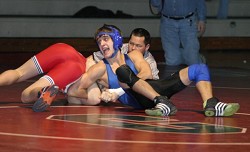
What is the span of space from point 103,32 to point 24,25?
8.38 m

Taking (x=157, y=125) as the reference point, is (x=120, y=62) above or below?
above

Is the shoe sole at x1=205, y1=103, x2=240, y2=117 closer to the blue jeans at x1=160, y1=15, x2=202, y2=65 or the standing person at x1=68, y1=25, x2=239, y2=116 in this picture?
the standing person at x1=68, y1=25, x2=239, y2=116

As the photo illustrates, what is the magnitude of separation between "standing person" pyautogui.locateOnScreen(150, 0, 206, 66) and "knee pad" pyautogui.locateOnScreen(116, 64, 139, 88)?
239 inches

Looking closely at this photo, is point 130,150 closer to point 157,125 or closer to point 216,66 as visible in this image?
point 157,125

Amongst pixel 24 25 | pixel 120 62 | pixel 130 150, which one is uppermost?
pixel 24 25

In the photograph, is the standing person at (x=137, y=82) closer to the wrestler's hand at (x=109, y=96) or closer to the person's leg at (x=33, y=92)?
the wrestler's hand at (x=109, y=96)

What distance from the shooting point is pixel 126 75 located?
9023mm

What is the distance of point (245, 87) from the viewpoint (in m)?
12.4

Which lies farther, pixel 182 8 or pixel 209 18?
pixel 209 18

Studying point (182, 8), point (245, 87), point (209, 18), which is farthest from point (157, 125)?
point (209, 18)

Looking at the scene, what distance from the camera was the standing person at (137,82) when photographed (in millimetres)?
9000

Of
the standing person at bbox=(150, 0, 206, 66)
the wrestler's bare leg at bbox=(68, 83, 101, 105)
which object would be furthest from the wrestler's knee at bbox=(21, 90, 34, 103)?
the standing person at bbox=(150, 0, 206, 66)

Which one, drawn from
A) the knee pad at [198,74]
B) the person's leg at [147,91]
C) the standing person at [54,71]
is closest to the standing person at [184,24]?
the standing person at [54,71]

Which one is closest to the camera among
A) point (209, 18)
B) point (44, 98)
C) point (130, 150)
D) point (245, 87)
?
point (130, 150)
